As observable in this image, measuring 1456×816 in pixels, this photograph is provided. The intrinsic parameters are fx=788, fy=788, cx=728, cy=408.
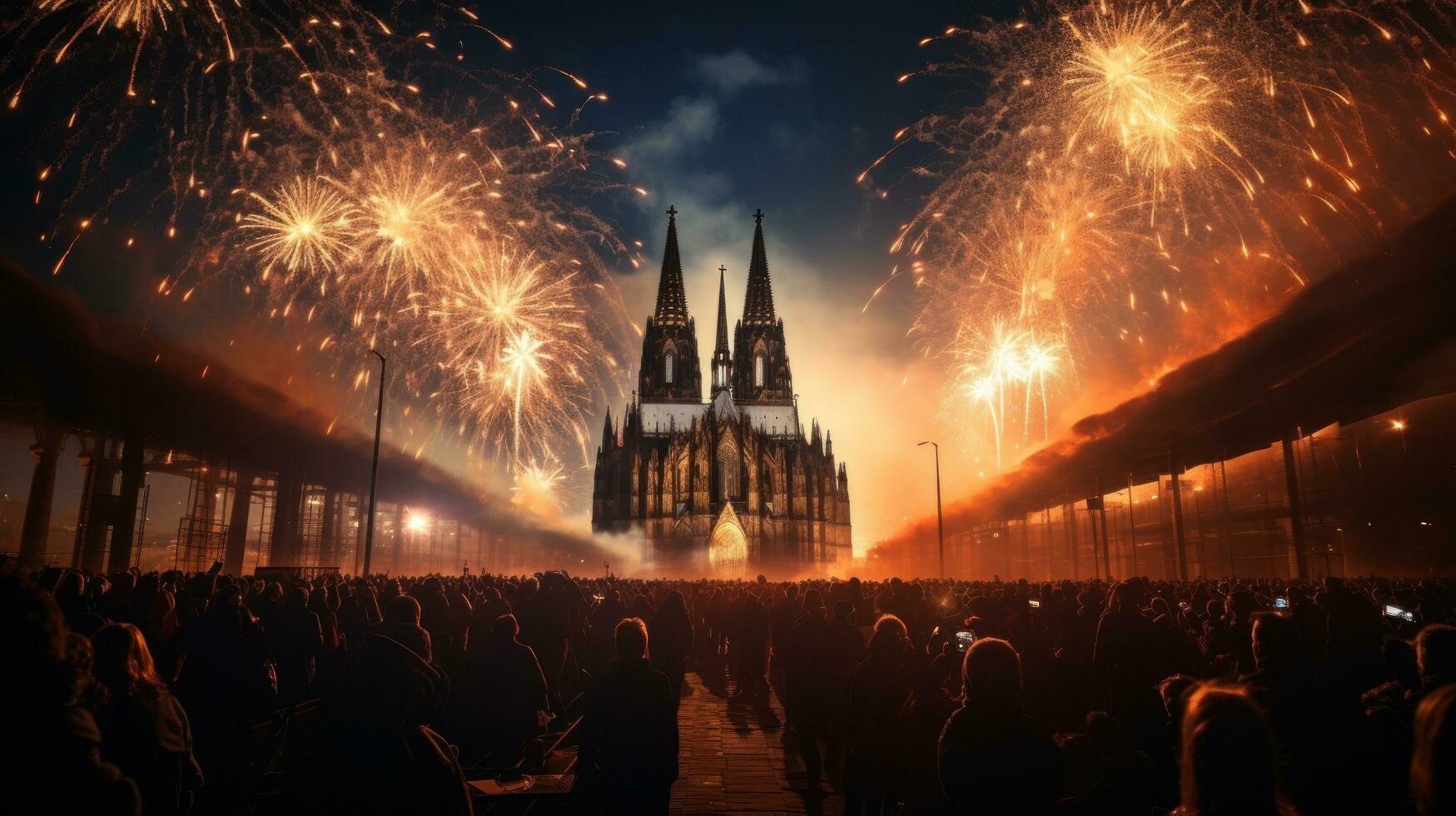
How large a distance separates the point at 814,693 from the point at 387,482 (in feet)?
136

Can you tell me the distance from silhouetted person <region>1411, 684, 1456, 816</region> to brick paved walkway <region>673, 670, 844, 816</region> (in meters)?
5.55

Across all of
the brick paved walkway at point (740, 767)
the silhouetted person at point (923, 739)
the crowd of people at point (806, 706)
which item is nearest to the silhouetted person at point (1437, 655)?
the crowd of people at point (806, 706)

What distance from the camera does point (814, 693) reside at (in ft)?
26.1

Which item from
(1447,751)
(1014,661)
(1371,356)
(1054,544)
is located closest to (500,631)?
(1014,661)

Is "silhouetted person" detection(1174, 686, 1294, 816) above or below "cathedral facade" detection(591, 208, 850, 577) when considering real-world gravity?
below

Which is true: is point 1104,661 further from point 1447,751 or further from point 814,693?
point 1447,751

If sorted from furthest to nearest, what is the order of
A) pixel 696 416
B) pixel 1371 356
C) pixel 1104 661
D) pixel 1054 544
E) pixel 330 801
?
pixel 696 416, pixel 1054 544, pixel 1371 356, pixel 1104 661, pixel 330 801

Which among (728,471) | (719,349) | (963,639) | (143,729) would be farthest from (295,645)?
(719,349)

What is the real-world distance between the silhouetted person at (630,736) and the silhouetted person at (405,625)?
3.53 ft

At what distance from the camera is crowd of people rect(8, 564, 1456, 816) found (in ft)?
8.71

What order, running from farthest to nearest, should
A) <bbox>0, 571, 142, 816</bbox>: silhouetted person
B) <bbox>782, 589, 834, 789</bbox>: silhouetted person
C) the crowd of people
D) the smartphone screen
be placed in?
1. <bbox>782, 589, 834, 789</bbox>: silhouetted person
2. the smartphone screen
3. the crowd of people
4. <bbox>0, 571, 142, 816</bbox>: silhouetted person

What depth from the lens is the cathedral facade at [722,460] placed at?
2904 inches

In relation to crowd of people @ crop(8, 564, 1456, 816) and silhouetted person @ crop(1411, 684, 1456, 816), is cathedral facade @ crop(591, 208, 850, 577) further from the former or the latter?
silhouetted person @ crop(1411, 684, 1456, 816)

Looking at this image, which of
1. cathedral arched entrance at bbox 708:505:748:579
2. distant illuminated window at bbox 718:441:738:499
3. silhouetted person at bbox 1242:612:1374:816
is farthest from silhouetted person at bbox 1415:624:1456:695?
distant illuminated window at bbox 718:441:738:499
